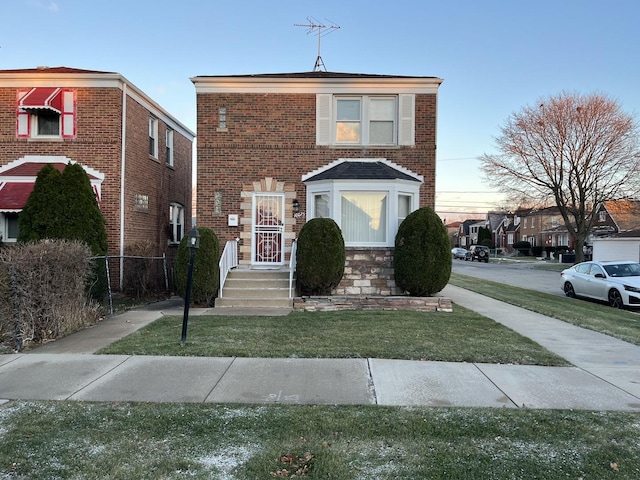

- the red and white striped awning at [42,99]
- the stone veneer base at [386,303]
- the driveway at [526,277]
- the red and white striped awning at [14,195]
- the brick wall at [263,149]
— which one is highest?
the red and white striped awning at [42,99]

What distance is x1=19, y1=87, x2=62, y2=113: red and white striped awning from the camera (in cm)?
1289

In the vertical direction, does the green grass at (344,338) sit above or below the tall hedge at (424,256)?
below

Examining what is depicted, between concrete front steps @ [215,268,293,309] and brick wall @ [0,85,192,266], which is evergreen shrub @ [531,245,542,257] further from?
brick wall @ [0,85,192,266]

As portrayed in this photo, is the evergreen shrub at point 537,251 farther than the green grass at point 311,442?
Yes

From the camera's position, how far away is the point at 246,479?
129 inches

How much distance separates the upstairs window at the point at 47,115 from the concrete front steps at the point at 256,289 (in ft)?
22.3

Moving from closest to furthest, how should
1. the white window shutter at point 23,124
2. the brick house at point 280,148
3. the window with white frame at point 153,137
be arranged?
the brick house at point 280,148 < the white window shutter at point 23,124 < the window with white frame at point 153,137

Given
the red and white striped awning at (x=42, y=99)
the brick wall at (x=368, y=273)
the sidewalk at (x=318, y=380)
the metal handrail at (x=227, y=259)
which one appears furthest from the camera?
the red and white striped awning at (x=42, y=99)

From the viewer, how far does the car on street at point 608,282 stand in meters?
13.5

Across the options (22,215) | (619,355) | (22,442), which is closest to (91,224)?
(22,215)

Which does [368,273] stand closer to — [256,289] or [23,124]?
[256,289]

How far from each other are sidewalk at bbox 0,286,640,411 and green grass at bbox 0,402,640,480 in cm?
29

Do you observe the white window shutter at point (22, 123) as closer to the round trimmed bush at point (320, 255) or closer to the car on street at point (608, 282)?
the round trimmed bush at point (320, 255)

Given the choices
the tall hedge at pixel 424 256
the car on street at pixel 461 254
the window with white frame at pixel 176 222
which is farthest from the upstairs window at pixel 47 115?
the car on street at pixel 461 254
